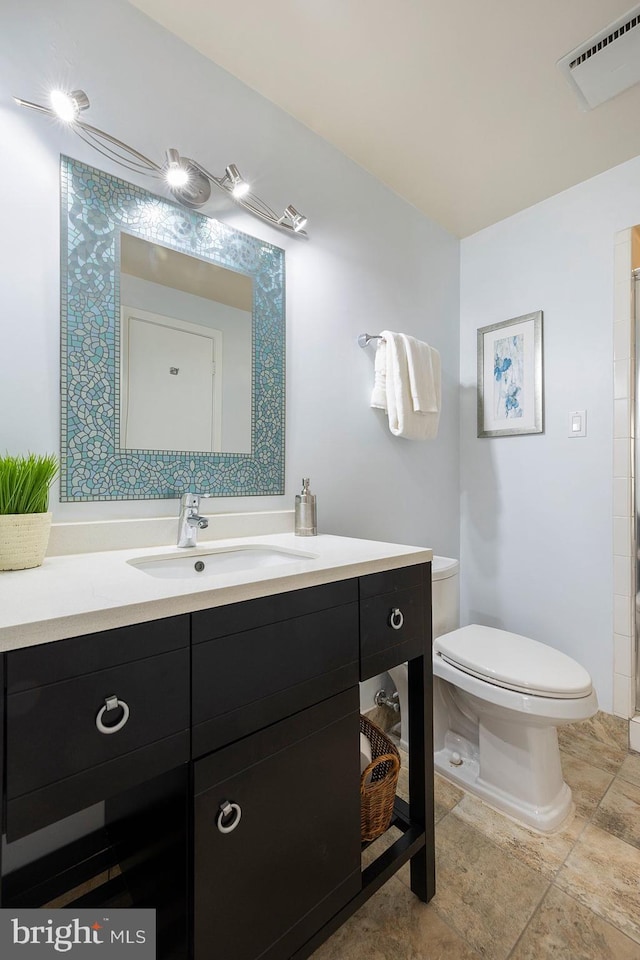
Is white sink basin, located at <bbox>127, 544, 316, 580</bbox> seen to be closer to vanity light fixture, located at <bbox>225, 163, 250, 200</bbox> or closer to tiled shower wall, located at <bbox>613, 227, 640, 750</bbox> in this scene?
vanity light fixture, located at <bbox>225, 163, 250, 200</bbox>

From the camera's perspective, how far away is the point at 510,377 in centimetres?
212

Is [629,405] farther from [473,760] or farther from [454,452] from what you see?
[473,760]

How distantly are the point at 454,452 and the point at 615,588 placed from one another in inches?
36.4

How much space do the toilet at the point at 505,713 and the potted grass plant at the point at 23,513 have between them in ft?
4.05

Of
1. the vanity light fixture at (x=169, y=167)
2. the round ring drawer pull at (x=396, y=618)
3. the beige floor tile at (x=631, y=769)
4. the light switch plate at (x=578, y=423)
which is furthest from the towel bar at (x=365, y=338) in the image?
the beige floor tile at (x=631, y=769)

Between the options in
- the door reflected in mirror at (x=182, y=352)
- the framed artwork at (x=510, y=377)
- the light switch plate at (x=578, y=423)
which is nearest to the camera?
the door reflected in mirror at (x=182, y=352)

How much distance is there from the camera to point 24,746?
536 mm

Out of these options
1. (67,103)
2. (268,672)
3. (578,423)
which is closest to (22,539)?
(268,672)

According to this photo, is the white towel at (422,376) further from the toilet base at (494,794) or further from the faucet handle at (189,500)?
the toilet base at (494,794)

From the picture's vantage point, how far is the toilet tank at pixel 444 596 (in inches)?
64.9

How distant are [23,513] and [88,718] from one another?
0.51 meters

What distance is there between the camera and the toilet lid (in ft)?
4.25

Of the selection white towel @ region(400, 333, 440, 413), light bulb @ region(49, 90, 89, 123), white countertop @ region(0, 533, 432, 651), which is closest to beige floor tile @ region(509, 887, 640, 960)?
white countertop @ region(0, 533, 432, 651)

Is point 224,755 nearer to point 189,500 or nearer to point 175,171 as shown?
point 189,500
